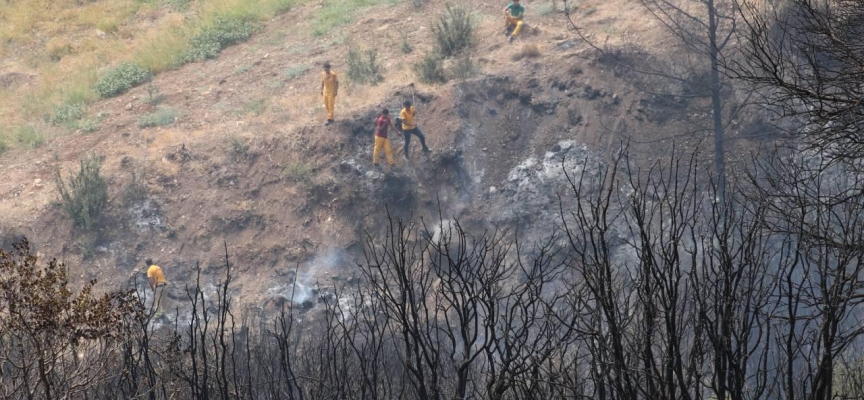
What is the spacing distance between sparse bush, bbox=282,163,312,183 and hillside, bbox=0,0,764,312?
0.10 feet

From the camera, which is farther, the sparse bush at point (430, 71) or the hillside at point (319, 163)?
the sparse bush at point (430, 71)

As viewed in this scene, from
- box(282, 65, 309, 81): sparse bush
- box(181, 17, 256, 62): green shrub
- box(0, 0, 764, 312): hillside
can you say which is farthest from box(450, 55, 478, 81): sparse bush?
box(181, 17, 256, 62): green shrub

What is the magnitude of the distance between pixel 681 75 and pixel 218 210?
11.1m

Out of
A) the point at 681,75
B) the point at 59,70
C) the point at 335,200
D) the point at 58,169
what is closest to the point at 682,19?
the point at 681,75

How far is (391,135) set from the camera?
2234 cm

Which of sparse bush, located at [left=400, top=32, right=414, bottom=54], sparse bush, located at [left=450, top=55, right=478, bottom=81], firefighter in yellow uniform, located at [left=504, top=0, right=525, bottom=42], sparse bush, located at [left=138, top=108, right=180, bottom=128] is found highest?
firefighter in yellow uniform, located at [left=504, top=0, right=525, bottom=42]

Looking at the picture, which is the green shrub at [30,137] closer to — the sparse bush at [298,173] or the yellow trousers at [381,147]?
the sparse bush at [298,173]

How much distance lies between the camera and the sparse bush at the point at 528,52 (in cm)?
2347

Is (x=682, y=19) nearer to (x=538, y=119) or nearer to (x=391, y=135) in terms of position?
(x=538, y=119)

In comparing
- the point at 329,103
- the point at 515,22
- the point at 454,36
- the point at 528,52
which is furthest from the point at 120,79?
the point at 528,52

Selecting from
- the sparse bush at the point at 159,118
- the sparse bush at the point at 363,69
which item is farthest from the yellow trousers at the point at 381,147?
the sparse bush at the point at 159,118

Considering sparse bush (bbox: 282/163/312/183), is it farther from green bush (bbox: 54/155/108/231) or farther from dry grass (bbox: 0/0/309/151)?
dry grass (bbox: 0/0/309/151)

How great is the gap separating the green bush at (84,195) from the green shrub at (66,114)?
3.77m

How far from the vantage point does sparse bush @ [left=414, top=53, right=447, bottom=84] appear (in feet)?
76.9
